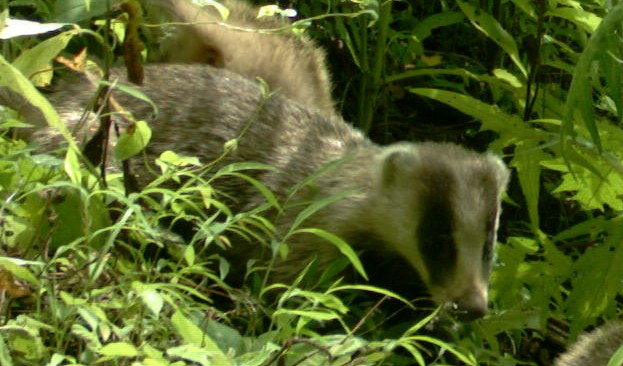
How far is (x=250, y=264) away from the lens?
3820mm

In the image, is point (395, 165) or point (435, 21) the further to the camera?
point (435, 21)

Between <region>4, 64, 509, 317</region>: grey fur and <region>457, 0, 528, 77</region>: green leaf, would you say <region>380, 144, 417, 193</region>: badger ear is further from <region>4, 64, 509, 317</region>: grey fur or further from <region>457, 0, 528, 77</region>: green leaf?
<region>457, 0, 528, 77</region>: green leaf

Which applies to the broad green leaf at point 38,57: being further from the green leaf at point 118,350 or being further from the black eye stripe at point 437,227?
the black eye stripe at point 437,227

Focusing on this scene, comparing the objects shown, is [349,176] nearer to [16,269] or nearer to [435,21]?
[435,21]

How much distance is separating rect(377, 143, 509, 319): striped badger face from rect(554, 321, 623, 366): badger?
416 millimetres

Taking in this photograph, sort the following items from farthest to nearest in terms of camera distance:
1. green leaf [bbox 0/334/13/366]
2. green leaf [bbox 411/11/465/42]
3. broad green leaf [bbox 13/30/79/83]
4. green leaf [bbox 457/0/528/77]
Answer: green leaf [bbox 411/11/465/42] → green leaf [bbox 457/0/528/77] → broad green leaf [bbox 13/30/79/83] → green leaf [bbox 0/334/13/366]

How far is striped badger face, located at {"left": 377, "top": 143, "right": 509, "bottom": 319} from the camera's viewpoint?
4496mm

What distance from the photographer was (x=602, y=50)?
3322 millimetres

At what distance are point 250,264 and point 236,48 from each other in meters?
2.54

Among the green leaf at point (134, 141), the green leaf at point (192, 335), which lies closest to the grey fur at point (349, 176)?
the green leaf at point (134, 141)

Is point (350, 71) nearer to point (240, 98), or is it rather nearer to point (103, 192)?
point (240, 98)

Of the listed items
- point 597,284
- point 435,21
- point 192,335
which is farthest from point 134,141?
point 435,21

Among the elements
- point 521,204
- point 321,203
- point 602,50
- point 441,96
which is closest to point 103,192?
point 321,203

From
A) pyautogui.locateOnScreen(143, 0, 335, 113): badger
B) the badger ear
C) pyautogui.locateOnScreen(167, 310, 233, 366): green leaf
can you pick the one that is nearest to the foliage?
pyautogui.locateOnScreen(167, 310, 233, 366): green leaf
